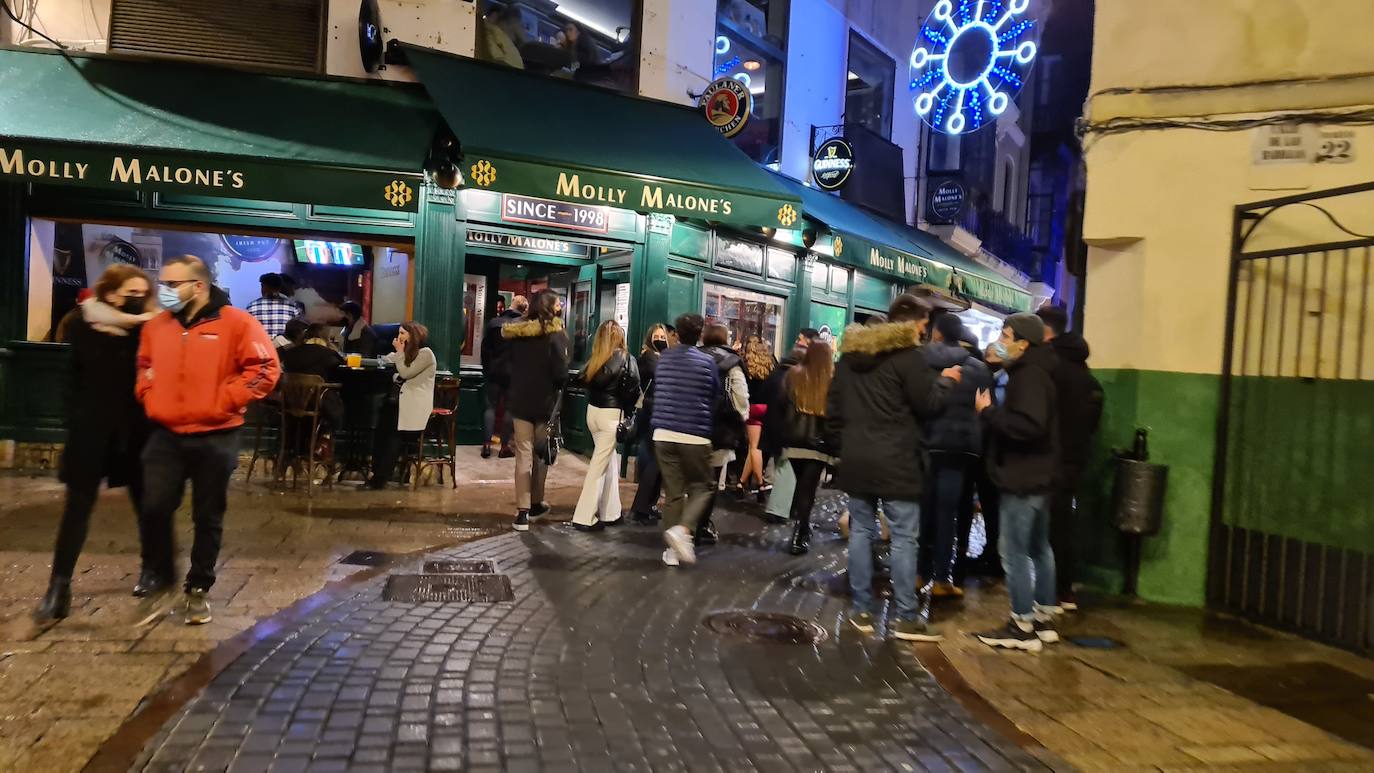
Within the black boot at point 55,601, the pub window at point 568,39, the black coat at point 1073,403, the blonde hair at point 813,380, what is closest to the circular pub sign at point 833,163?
the pub window at point 568,39

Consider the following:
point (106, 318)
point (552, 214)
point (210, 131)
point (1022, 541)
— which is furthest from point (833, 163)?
point (106, 318)

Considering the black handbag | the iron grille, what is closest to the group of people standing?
the black handbag

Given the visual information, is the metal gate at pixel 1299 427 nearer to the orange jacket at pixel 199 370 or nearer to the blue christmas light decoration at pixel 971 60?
the orange jacket at pixel 199 370

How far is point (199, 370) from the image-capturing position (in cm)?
471

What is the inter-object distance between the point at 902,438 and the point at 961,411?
98 centimetres

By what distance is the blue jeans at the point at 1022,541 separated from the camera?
5.23 metres

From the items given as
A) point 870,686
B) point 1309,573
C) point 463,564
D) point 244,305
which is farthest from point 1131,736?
point 244,305

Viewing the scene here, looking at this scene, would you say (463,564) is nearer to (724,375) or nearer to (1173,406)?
(724,375)

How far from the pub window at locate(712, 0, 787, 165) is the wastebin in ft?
28.7

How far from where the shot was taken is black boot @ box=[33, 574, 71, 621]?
4746 mm

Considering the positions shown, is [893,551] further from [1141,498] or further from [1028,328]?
[1141,498]

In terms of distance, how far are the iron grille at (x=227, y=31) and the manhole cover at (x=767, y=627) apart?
7.94m

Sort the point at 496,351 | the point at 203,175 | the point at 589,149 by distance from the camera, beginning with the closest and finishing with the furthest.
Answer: the point at 203,175, the point at 589,149, the point at 496,351

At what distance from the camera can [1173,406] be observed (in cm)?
653
